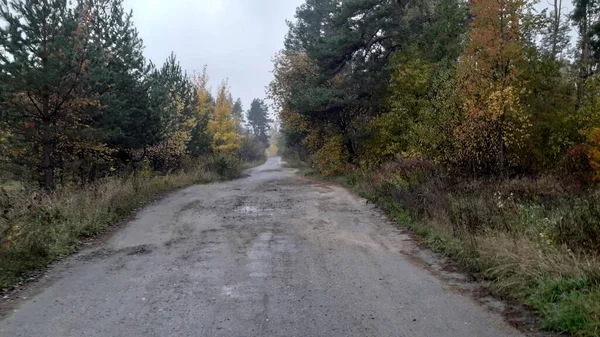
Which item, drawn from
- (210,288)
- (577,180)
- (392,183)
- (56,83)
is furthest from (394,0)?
(210,288)

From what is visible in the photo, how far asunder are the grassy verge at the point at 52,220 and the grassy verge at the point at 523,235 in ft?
23.8

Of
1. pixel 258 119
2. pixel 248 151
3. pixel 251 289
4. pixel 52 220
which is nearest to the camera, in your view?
pixel 251 289

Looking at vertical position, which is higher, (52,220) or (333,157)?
(333,157)

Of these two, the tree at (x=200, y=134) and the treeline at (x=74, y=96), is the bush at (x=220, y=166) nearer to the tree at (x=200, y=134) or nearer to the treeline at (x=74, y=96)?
the tree at (x=200, y=134)

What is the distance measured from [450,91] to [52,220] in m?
11.9

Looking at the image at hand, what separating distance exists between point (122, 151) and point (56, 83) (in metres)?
8.08

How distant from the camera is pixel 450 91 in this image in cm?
1433

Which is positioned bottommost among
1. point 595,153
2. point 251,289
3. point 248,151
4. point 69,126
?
point 251,289

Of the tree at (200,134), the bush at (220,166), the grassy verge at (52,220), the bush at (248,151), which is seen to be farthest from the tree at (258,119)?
the grassy verge at (52,220)

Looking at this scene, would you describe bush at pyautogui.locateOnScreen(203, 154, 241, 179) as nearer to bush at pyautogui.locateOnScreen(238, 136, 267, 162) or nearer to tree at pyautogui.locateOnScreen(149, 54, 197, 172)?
tree at pyautogui.locateOnScreen(149, 54, 197, 172)

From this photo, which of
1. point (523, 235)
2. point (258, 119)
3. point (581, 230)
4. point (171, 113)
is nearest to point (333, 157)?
point (171, 113)

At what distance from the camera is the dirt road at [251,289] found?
504cm

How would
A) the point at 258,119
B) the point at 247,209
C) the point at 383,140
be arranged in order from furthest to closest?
the point at 258,119
the point at 383,140
the point at 247,209

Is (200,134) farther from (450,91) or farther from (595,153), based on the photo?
(595,153)
